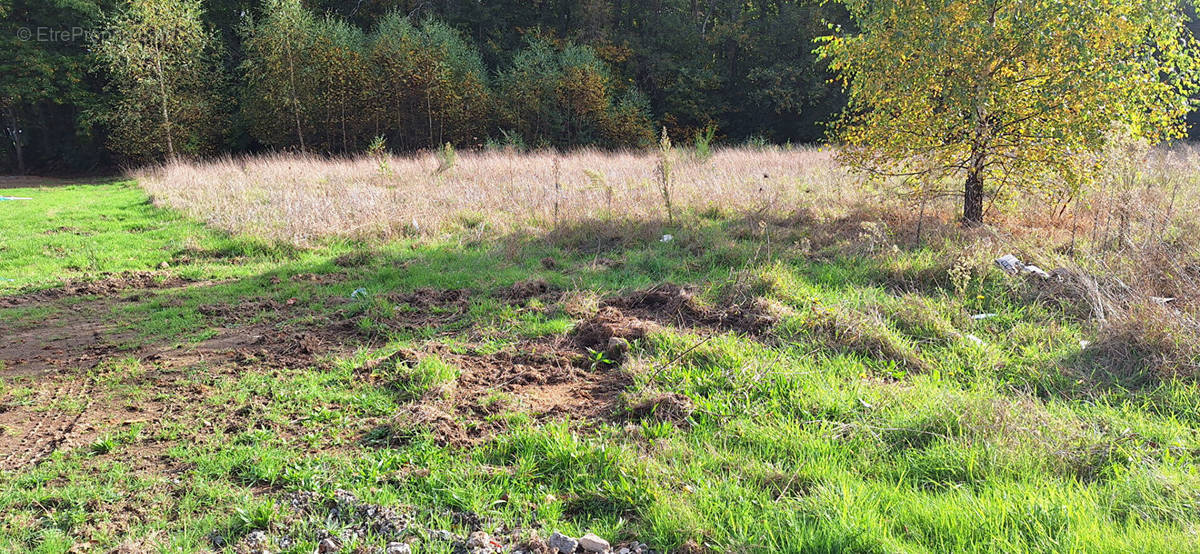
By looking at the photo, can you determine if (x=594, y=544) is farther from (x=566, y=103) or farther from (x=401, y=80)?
(x=401, y=80)

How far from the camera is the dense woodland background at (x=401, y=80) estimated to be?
2514cm

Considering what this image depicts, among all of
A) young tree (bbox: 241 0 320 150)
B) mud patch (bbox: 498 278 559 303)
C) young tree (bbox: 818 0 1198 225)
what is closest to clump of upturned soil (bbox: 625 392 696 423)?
mud patch (bbox: 498 278 559 303)

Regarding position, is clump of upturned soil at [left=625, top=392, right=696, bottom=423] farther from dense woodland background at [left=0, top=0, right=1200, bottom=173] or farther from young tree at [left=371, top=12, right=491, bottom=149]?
young tree at [left=371, top=12, right=491, bottom=149]

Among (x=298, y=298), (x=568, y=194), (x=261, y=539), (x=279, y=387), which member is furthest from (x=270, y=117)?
(x=261, y=539)

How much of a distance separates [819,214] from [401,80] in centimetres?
2170

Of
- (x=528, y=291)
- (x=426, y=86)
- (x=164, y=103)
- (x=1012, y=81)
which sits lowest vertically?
(x=528, y=291)

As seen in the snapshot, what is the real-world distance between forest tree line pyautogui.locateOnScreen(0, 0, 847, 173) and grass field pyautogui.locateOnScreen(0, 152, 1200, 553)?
58.9 ft

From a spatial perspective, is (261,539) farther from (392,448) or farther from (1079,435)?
(1079,435)

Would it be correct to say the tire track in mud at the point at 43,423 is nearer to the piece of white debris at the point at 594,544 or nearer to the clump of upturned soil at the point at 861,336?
the piece of white debris at the point at 594,544

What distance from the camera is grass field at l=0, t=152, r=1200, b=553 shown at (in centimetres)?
269

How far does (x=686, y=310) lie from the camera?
17.5 feet

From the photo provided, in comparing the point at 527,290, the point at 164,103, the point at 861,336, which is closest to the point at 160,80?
the point at 164,103

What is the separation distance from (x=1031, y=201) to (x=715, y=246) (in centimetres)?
478

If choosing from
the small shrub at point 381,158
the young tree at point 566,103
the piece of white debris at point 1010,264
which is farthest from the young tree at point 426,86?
the piece of white debris at point 1010,264
